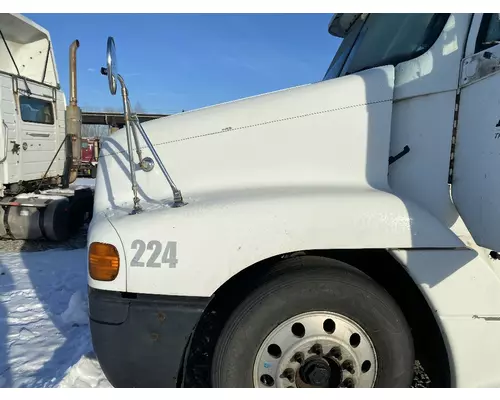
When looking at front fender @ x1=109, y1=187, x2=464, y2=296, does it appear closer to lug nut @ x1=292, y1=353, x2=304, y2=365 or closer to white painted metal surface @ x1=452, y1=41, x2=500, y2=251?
white painted metal surface @ x1=452, y1=41, x2=500, y2=251

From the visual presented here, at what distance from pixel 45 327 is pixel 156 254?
2.44 meters

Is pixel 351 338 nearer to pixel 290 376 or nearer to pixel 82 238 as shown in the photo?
pixel 290 376

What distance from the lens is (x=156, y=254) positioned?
6.32 feet

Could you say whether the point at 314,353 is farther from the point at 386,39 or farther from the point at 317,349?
the point at 386,39

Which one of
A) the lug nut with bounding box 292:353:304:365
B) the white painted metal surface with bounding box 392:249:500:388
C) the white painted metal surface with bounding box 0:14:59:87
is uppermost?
the white painted metal surface with bounding box 0:14:59:87

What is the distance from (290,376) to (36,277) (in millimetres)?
4313

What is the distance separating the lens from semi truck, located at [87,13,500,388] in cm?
192

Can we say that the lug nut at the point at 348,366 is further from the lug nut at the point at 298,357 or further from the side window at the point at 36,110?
the side window at the point at 36,110

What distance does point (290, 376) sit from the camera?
6.52 ft

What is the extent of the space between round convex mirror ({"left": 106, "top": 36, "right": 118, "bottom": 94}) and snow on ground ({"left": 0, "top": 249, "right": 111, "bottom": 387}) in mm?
1929

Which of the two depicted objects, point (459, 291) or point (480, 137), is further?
point (459, 291)

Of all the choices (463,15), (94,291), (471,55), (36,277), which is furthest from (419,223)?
(36,277)

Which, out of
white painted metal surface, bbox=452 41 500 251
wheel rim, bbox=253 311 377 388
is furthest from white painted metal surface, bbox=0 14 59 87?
white painted metal surface, bbox=452 41 500 251

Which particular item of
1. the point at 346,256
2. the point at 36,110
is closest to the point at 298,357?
the point at 346,256
